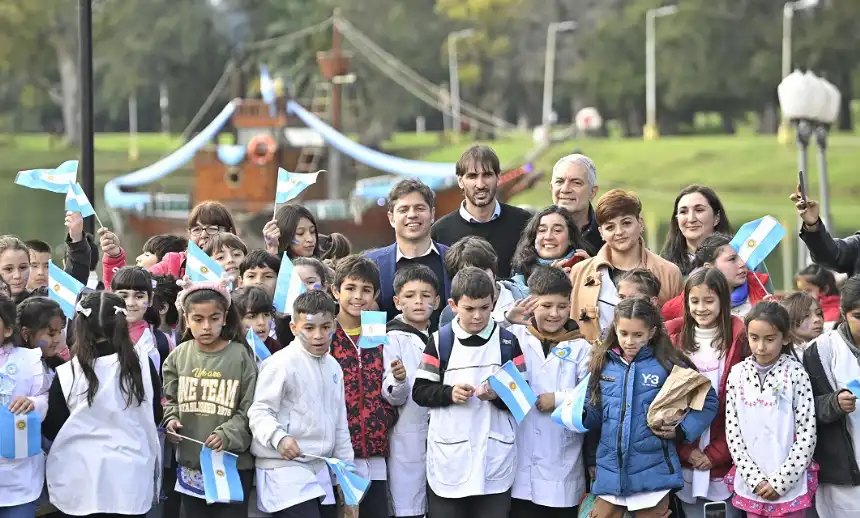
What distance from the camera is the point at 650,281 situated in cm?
593

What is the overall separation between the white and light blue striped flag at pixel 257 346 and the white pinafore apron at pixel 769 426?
6.80 ft

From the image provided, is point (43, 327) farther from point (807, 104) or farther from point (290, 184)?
point (807, 104)

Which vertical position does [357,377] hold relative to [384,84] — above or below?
below

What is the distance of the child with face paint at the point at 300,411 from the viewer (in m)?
5.51

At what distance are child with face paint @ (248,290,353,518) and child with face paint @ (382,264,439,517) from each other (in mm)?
397

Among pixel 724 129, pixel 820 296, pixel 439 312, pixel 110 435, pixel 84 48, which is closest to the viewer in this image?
pixel 110 435

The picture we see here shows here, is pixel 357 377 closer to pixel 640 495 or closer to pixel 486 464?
pixel 486 464

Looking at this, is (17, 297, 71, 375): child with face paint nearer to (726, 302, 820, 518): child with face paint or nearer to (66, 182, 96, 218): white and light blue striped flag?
(66, 182, 96, 218): white and light blue striped flag

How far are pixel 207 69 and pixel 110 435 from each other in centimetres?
4869

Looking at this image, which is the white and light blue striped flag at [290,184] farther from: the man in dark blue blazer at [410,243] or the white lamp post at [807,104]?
the white lamp post at [807,104]

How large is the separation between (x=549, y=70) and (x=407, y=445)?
46592 millimetres

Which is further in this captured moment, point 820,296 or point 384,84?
point 384,84

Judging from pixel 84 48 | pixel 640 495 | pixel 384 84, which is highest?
pixel 384 84

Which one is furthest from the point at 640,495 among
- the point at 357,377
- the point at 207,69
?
the point at 207,69
